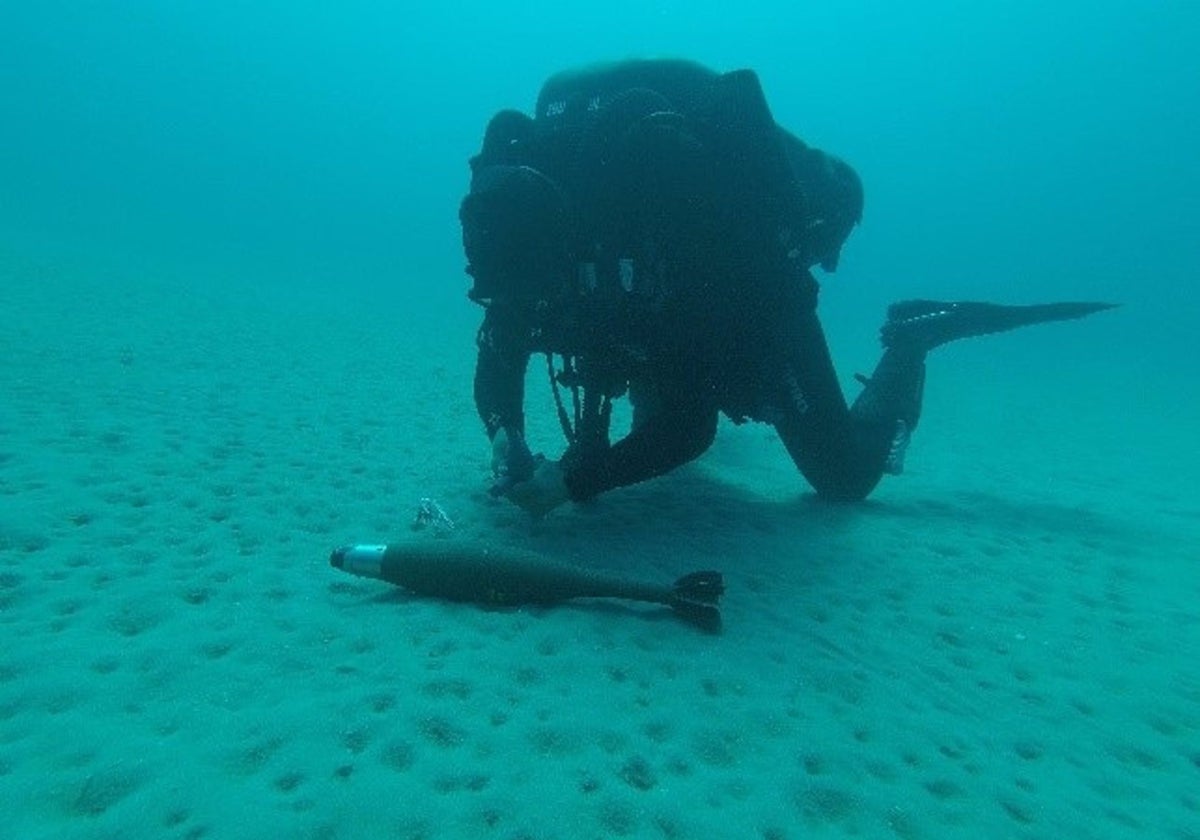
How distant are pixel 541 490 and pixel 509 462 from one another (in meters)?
0.30

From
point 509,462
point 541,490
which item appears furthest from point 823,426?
point 509,462

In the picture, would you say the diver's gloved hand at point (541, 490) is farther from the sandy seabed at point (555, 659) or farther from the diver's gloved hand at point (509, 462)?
the sandy seabed at point (555, 659)

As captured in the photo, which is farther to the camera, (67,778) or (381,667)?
(381,667)

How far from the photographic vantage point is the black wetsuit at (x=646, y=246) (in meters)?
4.22

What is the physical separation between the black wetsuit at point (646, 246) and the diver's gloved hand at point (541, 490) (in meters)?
0.08

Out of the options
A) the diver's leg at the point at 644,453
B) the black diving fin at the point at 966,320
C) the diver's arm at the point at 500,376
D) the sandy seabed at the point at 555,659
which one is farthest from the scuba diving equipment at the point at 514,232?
the black diving fin at the point at 966,320

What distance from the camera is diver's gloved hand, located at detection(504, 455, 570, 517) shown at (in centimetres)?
475

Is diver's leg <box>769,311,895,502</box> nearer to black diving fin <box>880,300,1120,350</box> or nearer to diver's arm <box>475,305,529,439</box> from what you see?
black diving fin <box>880,300,1120,350</box>

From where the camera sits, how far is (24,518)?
4.59 meters

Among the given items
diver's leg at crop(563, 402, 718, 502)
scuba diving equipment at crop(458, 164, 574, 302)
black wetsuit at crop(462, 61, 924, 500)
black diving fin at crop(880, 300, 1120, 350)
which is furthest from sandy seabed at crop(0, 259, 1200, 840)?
scuba diving equipment at crop(458, 164, 574, 302)

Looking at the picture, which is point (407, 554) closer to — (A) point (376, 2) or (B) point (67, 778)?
(B) point (67, 778)

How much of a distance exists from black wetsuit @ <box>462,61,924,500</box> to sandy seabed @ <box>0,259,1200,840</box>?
1.09 meters

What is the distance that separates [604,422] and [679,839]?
3148 mm

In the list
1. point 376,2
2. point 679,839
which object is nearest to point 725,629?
point 679,839
